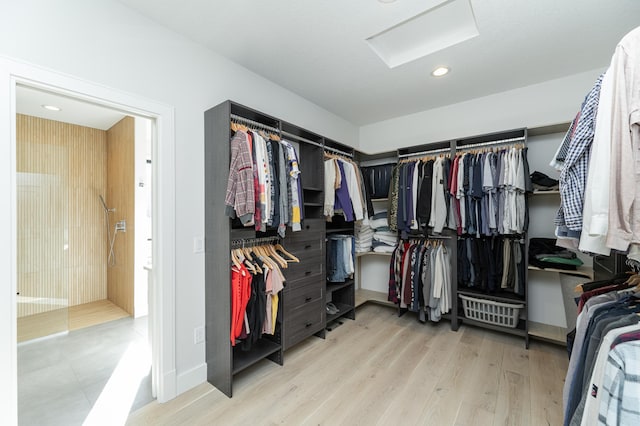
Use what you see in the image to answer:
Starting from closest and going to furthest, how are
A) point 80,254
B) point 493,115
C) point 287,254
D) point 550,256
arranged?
point 287,254 → point 550,256 → point 493,115 → point 80,254

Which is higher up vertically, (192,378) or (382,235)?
(382,235)

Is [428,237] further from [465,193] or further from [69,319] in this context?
[69,319]

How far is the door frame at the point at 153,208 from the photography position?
1.26 meters

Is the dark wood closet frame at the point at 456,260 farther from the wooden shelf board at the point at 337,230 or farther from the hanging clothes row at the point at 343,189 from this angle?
the wooden shelf board at the point at 337,230

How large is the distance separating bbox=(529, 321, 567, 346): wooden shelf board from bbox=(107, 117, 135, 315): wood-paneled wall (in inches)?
179

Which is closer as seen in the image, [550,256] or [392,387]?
[392,387]

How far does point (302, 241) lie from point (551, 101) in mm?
2901

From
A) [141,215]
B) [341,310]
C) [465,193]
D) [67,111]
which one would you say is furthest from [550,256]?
[67,111]

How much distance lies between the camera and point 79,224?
3.66 metres

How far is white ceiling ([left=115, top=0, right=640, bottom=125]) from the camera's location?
1.68 metres

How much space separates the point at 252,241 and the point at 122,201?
100 inches

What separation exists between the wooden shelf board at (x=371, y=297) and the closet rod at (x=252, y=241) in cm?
158

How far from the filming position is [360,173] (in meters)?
3.27

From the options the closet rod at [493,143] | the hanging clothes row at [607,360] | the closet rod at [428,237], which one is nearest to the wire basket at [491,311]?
the closet rod at [428,237]
